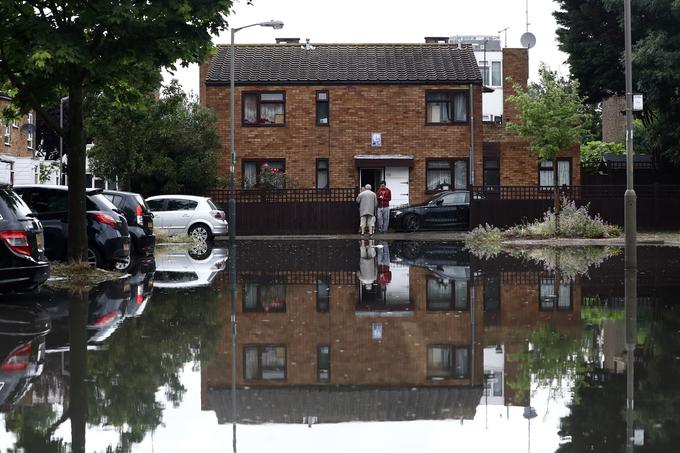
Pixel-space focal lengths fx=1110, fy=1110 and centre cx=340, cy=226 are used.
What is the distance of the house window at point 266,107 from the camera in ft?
148

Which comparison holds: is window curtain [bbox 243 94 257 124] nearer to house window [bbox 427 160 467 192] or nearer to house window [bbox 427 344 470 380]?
house window [bbox 427 160 467 192]

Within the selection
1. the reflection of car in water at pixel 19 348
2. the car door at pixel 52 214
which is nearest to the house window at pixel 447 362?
the reflection of car in water at pixel 19 348

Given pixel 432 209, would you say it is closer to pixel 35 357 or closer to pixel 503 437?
pixel 35 357

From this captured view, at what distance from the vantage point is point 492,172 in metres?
46.1

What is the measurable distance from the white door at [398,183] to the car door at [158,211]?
12775 millimetres

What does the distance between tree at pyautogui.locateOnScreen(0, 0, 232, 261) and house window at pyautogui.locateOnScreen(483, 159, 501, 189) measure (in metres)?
28.0

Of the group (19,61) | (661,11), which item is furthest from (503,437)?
(661,11)

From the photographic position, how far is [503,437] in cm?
669

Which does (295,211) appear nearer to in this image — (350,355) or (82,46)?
(82,46)

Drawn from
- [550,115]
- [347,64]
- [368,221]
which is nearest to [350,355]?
[550,115]

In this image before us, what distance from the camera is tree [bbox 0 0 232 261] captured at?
17328 millimetres

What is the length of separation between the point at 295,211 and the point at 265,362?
109ft

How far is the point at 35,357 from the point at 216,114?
3500cm

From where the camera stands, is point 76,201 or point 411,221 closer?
point 76,201
